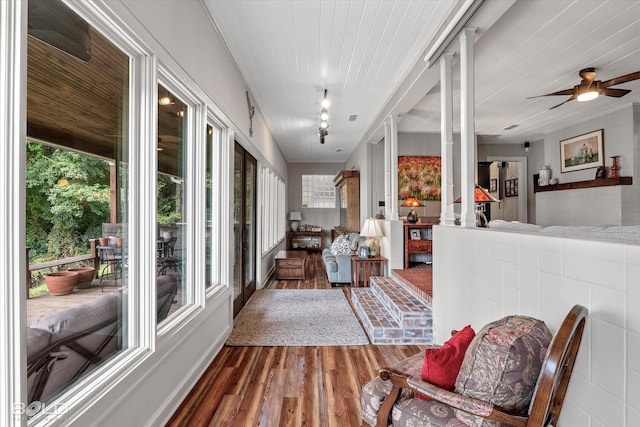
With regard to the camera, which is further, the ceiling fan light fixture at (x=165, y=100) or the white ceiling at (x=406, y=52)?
the white ceiling at (x=406, y=52)

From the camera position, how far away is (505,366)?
1.12m

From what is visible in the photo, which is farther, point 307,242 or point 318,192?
point 318,192

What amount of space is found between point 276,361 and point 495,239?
204 centimetres

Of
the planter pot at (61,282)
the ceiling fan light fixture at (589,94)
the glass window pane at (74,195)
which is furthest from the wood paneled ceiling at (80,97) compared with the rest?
the ceiling fan light fixture at (589,94)

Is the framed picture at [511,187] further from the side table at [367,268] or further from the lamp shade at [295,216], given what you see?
the lamp shade at [295,216]

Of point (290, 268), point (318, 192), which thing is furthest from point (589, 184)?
point (318, 192)

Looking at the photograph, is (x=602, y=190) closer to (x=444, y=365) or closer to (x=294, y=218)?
(x=444, y=365)

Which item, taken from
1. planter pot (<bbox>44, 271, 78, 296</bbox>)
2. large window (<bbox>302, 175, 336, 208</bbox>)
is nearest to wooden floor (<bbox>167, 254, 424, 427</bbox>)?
planter pot (<bbox>44, 271, 78, 296</bbox>)

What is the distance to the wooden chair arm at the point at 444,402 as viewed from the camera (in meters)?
1.06

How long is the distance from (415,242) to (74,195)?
167 inches

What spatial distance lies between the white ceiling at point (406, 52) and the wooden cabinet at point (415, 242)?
1694mm

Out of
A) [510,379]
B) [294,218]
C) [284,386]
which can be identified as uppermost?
[294,218]

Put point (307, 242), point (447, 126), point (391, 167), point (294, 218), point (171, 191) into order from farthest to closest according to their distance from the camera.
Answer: point (307, 242) → point (294, 218) → point (391, 167) → point (447, 126) → point (171, 191)

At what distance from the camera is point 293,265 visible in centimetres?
598
